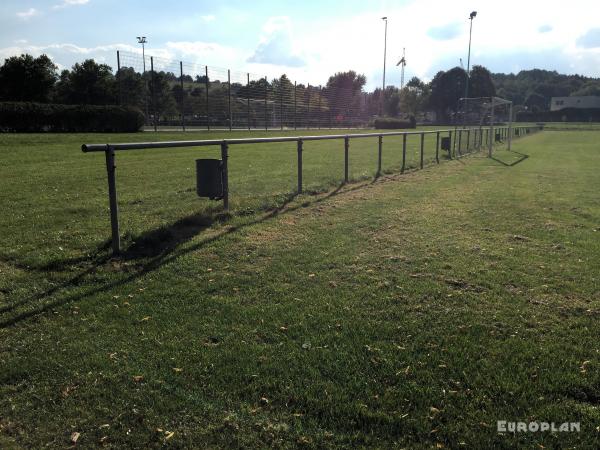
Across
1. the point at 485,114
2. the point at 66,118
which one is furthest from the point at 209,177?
the point at 66,118

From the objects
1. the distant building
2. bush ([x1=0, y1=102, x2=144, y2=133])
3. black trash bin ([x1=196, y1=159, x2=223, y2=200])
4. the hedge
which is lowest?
black trash bin ([x1=196, y1=159, x2=223, y2=200])

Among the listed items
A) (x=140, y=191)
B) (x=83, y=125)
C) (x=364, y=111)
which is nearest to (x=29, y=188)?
(x=140, y=191)

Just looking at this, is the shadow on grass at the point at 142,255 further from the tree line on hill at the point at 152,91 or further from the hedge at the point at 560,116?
the hedge at the point at 560,116

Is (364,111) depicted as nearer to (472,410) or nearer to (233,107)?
(233,107)

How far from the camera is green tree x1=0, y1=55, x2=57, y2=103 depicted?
48.6m

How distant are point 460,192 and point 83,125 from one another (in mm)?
25281

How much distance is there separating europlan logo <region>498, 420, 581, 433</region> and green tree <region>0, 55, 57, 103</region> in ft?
180

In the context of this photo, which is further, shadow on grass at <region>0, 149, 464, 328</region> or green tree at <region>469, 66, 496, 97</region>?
green tree at <region>469, 66, 496, 97</region>

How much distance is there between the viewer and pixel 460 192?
10.9 meters

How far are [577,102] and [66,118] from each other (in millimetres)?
145614

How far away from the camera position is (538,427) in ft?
8.80

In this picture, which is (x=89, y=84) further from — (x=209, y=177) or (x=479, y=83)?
(x=479, y=83)

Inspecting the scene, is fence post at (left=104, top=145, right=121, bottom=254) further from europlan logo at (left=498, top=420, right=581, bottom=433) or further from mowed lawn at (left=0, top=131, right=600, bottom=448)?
europlan logo at (left=498, top=420, right=581, bottom=433)

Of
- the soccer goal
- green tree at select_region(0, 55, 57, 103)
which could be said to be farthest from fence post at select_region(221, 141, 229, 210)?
green tree at select_region(0, 55, 57, 103)
